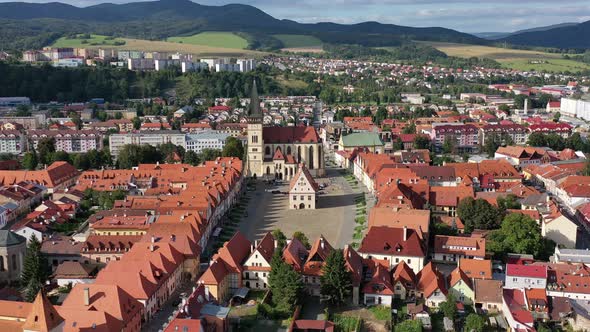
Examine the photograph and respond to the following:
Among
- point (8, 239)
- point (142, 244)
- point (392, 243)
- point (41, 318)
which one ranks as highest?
point (41, 318)

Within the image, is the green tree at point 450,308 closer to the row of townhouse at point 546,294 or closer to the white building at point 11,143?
the row of townhouse at point 546,294

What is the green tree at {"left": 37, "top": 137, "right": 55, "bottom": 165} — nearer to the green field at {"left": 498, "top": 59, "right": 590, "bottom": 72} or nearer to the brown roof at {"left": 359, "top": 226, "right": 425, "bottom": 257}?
the brown roof at {"left": 359, "top": 226, "right": 425, "bottom": 257}

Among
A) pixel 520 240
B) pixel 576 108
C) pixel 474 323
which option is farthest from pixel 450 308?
pixel 576 108

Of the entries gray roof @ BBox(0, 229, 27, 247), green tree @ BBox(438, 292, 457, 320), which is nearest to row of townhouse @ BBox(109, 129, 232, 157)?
gray roof @ BBox(0, 229, 27, 247)

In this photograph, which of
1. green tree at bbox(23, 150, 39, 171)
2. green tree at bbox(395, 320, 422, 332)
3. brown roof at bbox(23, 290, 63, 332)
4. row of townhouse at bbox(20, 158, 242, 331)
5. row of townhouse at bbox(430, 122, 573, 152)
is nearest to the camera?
brown roof at bbox(23, 290, 63, 332)

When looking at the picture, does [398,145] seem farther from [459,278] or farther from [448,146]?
[459,278]
